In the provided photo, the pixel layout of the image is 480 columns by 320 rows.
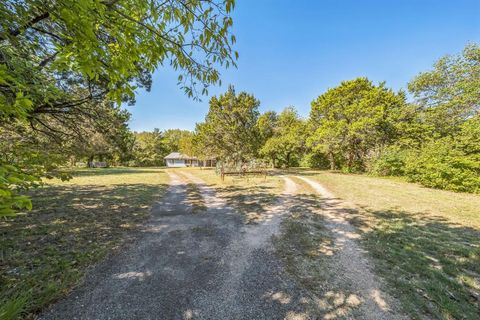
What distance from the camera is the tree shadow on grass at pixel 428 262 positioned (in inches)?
110

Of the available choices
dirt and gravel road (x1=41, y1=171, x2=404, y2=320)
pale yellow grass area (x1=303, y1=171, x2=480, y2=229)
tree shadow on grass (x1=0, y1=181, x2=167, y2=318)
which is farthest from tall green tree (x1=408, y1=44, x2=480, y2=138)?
tree shadow on grass (x1=0, y1=181, x2=167, y2=318)

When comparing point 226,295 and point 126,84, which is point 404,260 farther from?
point 126,84

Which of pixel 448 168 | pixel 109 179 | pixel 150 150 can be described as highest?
pixel 150 150

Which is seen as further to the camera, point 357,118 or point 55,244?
point 357,118

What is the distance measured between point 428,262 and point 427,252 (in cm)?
52

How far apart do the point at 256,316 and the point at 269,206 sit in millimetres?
5441

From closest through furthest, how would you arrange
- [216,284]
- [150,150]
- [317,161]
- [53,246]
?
[216,284], [53,246], [317,161], [150,150]

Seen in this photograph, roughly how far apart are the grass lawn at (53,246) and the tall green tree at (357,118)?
19224 mm

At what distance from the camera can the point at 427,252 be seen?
13.9 ft

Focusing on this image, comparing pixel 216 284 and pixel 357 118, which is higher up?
pixel 357 118

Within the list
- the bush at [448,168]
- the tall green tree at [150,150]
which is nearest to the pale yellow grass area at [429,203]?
the bush at [448,168]

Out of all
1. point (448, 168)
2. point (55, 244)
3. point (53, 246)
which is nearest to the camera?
point (53, 246)

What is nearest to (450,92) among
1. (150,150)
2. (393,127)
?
(393,127)

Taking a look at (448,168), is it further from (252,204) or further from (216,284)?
(216,284)
